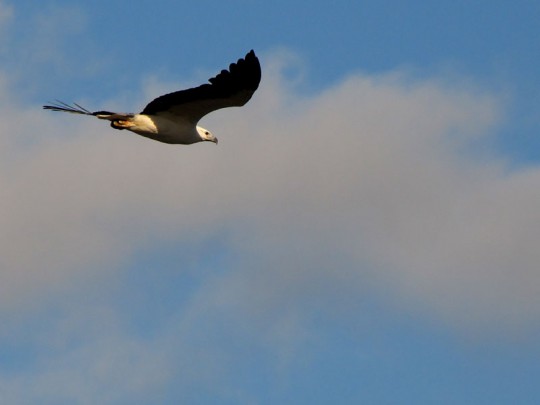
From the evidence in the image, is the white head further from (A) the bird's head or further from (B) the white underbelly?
(B) the white underbelly

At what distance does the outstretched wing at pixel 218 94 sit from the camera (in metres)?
68.5

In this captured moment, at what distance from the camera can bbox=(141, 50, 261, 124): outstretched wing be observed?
68.5m

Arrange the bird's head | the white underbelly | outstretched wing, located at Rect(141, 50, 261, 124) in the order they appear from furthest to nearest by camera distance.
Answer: the bird's head → the white underbelly → outstretched wing, located at Rect(141, 50, 261, 124)

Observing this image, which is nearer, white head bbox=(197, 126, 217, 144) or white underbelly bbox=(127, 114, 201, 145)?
white underbelly bbox=(127, 114, 201, 145)

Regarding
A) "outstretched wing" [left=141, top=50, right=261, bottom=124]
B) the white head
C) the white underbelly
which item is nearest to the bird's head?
the white head

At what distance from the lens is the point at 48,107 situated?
69.2m

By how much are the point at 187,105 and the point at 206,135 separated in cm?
193

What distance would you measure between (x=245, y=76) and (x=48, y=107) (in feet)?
13.2

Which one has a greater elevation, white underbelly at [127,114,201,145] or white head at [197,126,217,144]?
white head at [197,126,217,144]

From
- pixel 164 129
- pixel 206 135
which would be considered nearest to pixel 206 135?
pixel 206 135

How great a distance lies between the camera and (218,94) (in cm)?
6900

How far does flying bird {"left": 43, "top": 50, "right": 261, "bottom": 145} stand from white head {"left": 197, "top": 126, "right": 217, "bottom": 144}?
2.09ft

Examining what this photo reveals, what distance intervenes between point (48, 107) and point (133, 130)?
5.74 ft

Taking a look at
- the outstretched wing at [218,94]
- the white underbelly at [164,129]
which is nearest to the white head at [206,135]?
the white underbelly at [164,129]
